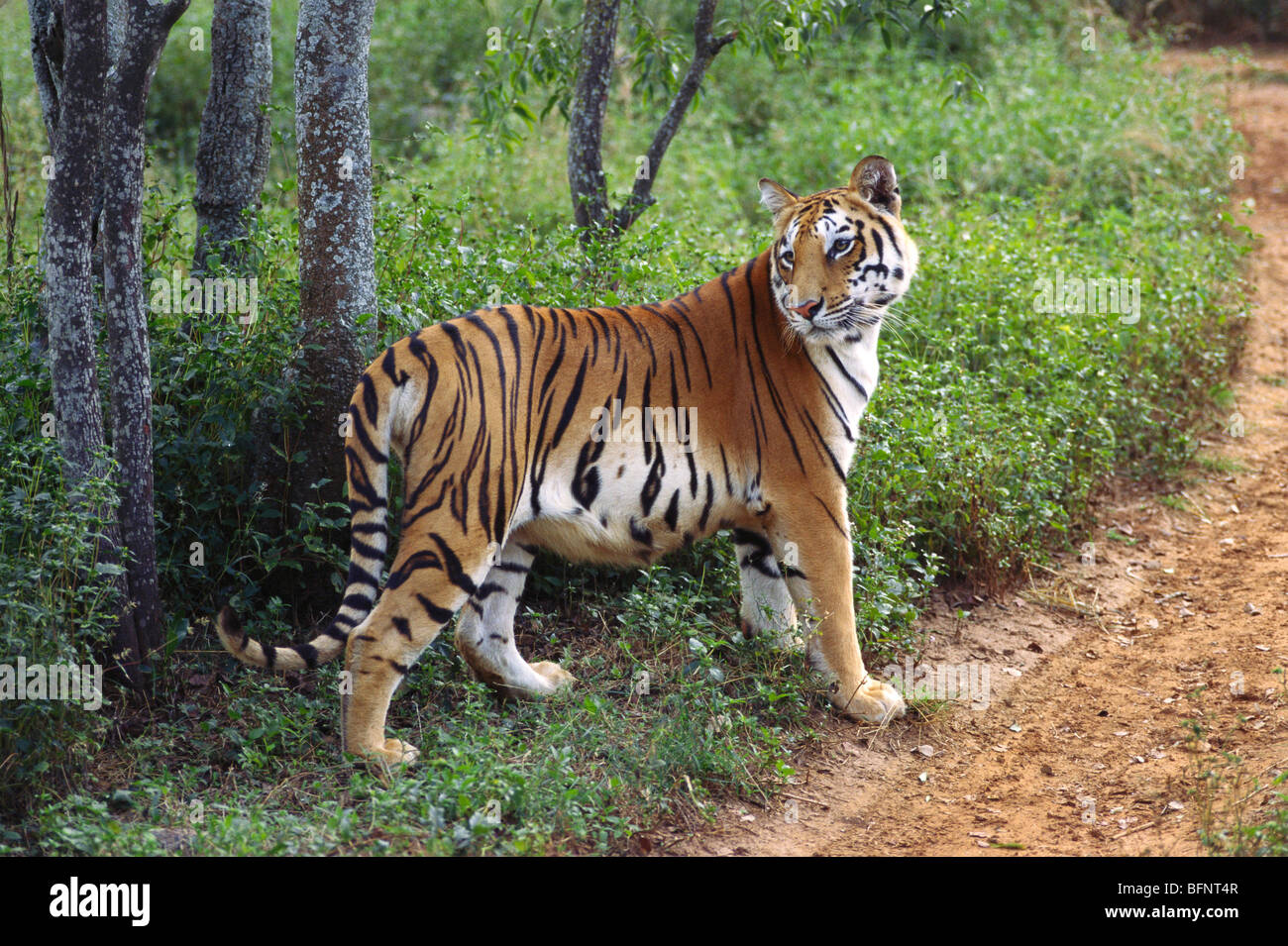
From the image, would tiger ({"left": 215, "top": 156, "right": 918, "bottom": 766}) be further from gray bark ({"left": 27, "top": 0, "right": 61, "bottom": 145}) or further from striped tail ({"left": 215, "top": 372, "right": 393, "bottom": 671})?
gray bark ({"left": 27, "top": 0, "right": 61, "bottom": 145})

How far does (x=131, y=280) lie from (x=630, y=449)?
6.11ft

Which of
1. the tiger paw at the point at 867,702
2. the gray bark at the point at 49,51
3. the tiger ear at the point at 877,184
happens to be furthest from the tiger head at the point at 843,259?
the gray bark at the point at 49,51

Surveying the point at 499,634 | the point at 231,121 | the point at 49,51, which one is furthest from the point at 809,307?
the point at 49,51

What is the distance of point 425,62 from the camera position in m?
11.8

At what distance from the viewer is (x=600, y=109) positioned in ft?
22.5

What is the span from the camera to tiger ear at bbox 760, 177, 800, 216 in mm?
4855

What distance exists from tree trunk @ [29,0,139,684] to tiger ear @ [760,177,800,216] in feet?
7.96

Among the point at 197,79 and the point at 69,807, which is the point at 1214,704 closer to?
the point at 69,807

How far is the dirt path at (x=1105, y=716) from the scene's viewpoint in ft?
13.9

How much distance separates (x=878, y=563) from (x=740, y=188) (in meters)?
5.52

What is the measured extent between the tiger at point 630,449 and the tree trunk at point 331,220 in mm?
542

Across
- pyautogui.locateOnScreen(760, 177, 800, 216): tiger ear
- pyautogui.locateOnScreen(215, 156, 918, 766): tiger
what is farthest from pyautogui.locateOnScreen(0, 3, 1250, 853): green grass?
pyautogui.locateOnScreen(760, 177, 800, 216): tiger ear

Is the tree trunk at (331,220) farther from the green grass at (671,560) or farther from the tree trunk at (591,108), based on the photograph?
the tree trunk at (591,108)

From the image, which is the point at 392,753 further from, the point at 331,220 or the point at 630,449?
the point at 331,220
